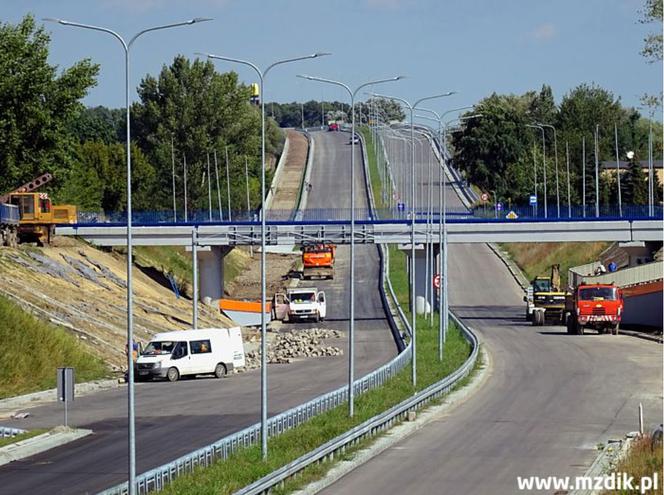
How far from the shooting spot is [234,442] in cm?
2862

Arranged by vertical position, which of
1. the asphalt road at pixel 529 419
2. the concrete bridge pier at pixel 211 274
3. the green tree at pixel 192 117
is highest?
the green tree at pixel 192 117

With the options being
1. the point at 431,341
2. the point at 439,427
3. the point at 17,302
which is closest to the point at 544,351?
the point at 431,341

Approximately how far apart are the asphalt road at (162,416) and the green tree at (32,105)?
94.5 feet

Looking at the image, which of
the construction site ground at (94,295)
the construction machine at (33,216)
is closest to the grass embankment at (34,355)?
the construction site ground at (94,295)

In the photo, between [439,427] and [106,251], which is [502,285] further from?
[439,427]

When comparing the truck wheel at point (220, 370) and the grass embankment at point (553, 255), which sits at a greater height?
the grass embankment at point (553, 255)

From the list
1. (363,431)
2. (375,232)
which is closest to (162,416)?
(363,431)

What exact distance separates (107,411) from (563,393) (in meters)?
14.0

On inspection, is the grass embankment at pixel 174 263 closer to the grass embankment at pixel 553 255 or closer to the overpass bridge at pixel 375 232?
the overpass bridge at pixel 375 232

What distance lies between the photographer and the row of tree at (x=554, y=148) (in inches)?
5054

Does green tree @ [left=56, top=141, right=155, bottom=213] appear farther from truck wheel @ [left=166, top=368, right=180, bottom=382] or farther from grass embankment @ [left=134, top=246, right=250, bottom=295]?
truck wheel @ [left=166, top=368, right=180, bottom=382]

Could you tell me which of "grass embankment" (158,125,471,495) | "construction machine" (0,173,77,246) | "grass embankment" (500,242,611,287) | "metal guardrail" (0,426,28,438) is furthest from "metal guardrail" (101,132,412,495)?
"grass embankment" (500,242,611,287)

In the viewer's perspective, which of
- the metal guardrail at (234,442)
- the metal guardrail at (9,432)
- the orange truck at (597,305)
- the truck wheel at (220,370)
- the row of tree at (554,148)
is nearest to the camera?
the metal guardrail at (234,442)

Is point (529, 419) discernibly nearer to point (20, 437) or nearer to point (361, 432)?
point (361, 432)
